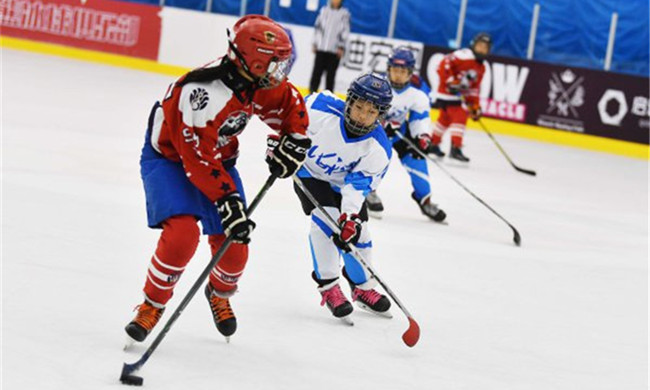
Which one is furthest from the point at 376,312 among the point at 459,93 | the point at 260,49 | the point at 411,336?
the point at 459,93

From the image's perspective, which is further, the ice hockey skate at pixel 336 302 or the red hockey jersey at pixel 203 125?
the ice hockey skate at pixel 336 302

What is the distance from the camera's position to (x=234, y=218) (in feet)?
9.68

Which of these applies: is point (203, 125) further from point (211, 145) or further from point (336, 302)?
point (336, 302)

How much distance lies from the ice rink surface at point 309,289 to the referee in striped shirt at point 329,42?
3757 millimetres

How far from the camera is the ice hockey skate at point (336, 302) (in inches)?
151

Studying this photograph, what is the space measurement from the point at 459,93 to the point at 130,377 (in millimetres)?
6617

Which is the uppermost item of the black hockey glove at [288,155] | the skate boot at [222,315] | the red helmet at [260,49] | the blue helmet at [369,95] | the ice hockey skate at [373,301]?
the red helmet at [260,49]

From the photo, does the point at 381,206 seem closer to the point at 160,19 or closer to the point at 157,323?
the point at 157,323

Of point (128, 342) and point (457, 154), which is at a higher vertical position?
point (128, 342)

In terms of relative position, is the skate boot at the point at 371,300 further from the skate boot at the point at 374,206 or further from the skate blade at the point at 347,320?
the skate boot at the point at 374,206

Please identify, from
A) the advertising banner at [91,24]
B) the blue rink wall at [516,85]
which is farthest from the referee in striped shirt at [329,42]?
the advertising banner at [91,24]

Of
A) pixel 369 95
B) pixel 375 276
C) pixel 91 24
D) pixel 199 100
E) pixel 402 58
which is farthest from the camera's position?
pixel 91 24

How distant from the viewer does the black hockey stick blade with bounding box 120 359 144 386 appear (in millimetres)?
2846

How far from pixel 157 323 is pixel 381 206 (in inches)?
118
